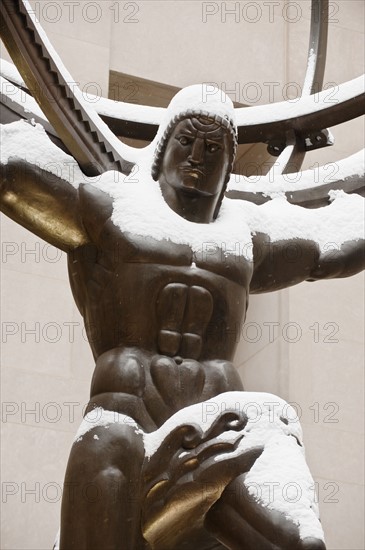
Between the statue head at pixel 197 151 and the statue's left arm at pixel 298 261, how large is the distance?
1.10 feet

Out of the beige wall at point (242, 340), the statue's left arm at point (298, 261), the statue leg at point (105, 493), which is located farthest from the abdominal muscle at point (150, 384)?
the beige wall at point (242, 340)

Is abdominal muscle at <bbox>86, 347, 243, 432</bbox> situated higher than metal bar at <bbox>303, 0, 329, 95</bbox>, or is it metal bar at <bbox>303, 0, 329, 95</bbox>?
metal bar at <bbox>303, 0, 329, 95</bbox>

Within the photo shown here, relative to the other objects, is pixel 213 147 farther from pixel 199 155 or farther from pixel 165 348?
pixel 165 348

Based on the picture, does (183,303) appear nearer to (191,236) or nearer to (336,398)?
(191,236)

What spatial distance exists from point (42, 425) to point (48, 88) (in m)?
4.11

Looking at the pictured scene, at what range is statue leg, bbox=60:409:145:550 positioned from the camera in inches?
197

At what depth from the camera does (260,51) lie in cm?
1148

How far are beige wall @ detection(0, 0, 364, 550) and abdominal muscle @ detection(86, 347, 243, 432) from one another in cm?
380

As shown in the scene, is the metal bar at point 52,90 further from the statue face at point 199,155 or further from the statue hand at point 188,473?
the statue hand at point 188,473

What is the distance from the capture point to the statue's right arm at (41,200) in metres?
5.49

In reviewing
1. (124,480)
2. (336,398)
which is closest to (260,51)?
(336,398)

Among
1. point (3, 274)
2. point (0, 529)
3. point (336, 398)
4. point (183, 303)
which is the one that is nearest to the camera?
point (183, 303)

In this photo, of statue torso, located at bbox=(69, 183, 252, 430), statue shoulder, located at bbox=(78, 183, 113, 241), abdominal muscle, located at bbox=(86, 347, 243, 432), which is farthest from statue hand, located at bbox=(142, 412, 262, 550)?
statue shoulder, located at bbox=(78, 183, 113, 241)

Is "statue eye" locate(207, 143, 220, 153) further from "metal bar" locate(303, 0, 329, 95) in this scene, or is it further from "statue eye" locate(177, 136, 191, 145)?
"metal bar" locate(303, 0, 329, 95)
